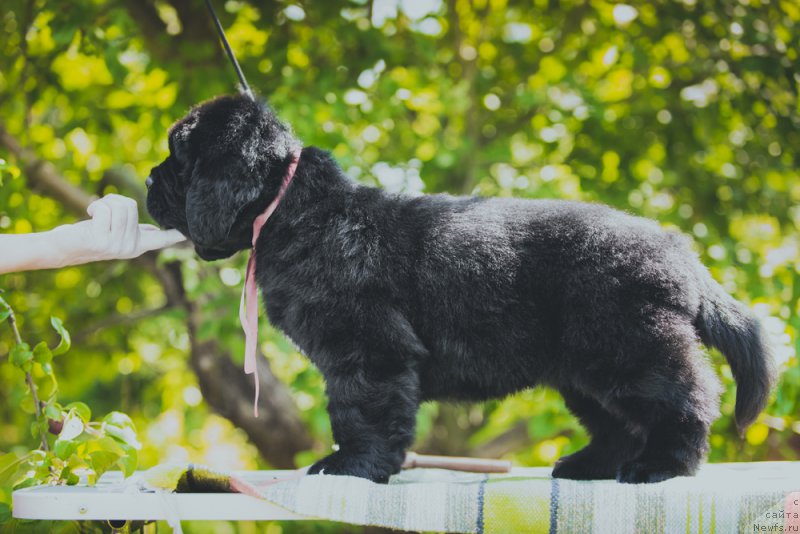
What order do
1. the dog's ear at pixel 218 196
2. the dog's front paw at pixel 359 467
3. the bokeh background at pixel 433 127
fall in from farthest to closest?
the bokeh background at pixel 433 127, the dog's ear at pixel 218 196, the dog's front paw at pixel 359 467

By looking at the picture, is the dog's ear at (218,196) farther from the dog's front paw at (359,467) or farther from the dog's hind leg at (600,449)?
the dog's hind leg at (600,449)

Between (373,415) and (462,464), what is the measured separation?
25.7 inches

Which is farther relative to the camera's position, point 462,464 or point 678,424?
point 462,464

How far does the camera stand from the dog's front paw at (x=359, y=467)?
222 centimetres

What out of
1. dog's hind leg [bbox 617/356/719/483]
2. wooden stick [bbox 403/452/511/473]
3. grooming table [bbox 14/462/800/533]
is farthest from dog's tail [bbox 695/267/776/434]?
wooden stick [bbox 403/452/511/473]

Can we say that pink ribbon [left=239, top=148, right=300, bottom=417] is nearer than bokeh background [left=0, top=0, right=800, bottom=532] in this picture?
Yes

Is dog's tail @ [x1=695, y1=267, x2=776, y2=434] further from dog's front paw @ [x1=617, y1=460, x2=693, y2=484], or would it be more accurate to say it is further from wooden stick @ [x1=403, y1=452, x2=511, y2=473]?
wooden stick @ [x1=403, y1=452, x2=511, y2=473]

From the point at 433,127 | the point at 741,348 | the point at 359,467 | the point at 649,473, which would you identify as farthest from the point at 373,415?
the point at 433,127

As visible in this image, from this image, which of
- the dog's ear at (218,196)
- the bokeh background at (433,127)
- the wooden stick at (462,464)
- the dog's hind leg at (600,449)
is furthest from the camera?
the bokeh background at (433,127)

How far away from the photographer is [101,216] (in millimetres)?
2242

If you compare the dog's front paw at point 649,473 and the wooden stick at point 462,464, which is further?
the wooden stick at point 462,464

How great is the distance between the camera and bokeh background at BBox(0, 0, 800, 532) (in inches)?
159

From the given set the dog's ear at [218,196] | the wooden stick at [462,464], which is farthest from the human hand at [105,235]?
the wooden stick at [462,464]

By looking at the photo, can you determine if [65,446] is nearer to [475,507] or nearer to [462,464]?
[475,507]
